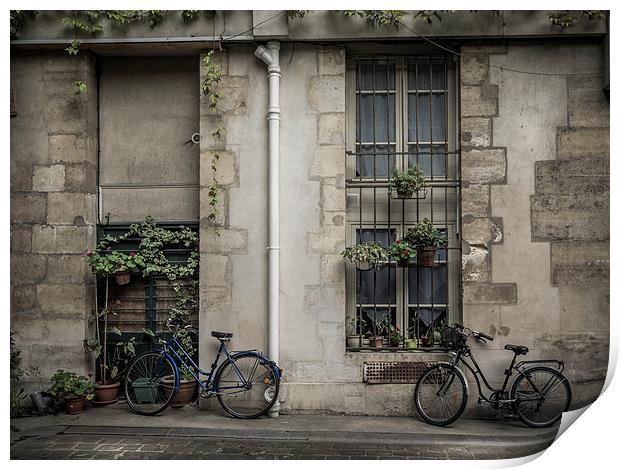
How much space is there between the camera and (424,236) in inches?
227

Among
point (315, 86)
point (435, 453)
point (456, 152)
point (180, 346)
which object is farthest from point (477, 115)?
point (180, 346)

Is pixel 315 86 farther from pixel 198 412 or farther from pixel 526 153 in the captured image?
pixel 198 412

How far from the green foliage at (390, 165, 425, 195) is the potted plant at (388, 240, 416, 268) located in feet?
1.60

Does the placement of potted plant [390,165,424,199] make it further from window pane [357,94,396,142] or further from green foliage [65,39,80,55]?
green foliage [65,39,80,55]

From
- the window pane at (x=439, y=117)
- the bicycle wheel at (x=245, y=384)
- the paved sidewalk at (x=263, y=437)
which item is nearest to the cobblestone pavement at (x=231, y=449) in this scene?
the paved sidewalk at (x=263, y=437)

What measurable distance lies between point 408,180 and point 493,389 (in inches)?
82.3

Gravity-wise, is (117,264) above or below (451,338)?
above

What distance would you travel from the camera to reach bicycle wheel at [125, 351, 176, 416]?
5.89m

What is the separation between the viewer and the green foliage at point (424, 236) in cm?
577

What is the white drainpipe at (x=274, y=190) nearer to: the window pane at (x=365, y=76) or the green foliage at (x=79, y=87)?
the window pane at (x=365, y=76)

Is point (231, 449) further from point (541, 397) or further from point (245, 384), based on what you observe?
point (541, 397)

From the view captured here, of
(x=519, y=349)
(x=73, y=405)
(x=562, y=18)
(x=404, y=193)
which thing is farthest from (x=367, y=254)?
(x=73, y=405)

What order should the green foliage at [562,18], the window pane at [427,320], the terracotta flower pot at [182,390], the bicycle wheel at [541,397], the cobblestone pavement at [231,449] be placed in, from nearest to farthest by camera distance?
the cobblestone pavement at [231,449]
the bicycle wheel at [541,397]
the green foliage at [562,18]
the terracotta flower pot at [182,390]
the window pane at [427,320]

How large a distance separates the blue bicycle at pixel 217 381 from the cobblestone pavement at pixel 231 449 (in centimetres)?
68
